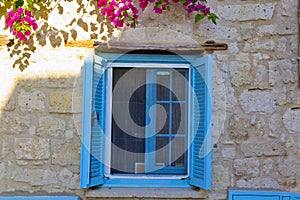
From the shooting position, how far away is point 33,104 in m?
3.00

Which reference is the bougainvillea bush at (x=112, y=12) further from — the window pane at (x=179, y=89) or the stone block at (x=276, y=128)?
the stone block at (x=276, y=128)

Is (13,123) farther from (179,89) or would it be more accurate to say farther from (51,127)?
(179,89)

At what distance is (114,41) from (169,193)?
1.47 meters

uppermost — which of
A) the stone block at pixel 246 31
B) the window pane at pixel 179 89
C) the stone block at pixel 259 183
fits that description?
the stone block at pixel 246 31

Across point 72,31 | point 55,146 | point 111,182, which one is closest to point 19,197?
point 55,146

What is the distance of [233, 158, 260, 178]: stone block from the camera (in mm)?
2984

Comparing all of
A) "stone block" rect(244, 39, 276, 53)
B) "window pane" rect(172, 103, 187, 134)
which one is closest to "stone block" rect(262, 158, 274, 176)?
"window pane" rect(172, 103, 187, 134)

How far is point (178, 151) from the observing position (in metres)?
3.20

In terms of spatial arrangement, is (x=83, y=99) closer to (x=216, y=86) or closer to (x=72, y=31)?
(x=72, y=31)

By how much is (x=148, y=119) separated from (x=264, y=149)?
1098 mm

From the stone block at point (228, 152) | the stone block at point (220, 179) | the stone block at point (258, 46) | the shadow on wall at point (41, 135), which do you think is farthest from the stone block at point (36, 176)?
the stone block at point (258, 46)

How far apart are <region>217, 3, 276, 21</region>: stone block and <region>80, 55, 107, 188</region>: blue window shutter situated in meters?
1.22

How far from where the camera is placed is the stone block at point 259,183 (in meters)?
2.98

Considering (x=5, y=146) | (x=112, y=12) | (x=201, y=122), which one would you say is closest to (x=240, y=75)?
(x=201, y=122)
